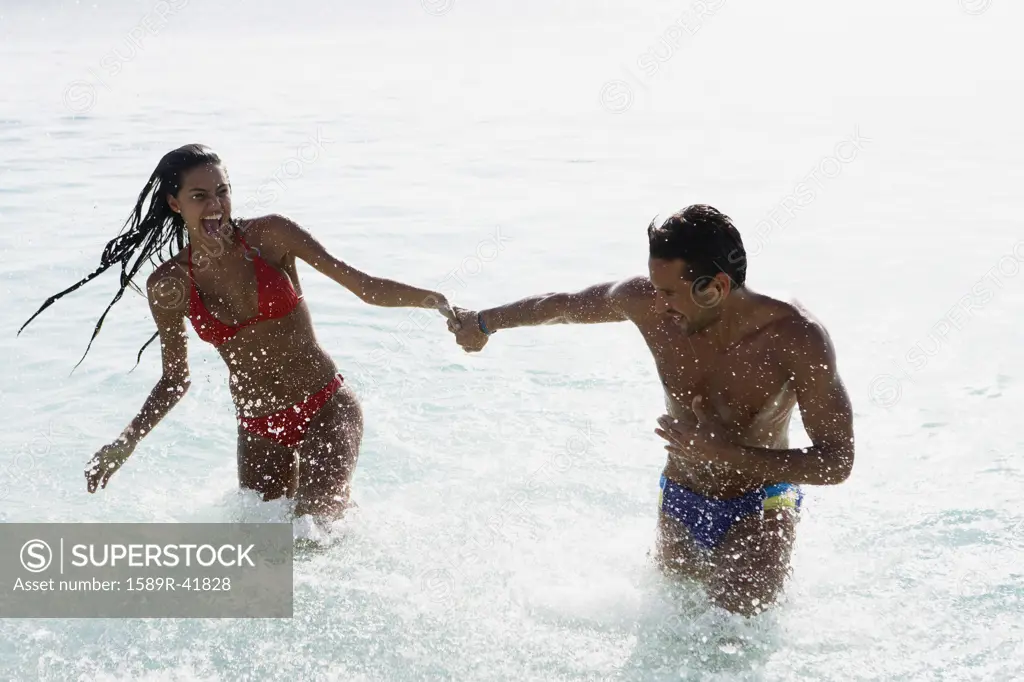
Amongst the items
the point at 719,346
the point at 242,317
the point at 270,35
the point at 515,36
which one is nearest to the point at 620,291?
the point at 719,346

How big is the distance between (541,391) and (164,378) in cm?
267

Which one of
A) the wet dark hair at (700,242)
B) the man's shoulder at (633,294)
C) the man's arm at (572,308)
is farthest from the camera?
the man's arm at (572,308)

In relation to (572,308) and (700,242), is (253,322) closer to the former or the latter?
(572,308)

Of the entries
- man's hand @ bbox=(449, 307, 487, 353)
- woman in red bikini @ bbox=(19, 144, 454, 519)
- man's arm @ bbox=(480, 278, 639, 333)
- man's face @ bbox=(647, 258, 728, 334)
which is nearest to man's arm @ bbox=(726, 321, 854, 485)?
man's face @ bbox=(647, 258, 728, 334)

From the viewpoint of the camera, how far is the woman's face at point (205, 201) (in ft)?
12.5

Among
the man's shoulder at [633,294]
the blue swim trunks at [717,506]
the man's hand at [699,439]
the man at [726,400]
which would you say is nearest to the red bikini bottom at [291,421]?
the man at [726,400]

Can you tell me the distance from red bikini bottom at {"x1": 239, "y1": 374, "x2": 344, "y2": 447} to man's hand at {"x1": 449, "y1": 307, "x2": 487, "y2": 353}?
1.80 ft

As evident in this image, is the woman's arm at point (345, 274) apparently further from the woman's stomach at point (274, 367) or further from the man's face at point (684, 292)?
the man's face at point (684, 292)

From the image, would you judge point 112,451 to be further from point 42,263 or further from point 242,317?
point 42,263

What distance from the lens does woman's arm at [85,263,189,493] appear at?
3854 millimetres

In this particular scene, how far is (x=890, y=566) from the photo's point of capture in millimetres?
4215

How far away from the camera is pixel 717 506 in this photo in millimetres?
3652

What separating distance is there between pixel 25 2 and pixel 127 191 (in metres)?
33.2

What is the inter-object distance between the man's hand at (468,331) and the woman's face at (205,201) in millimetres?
983
